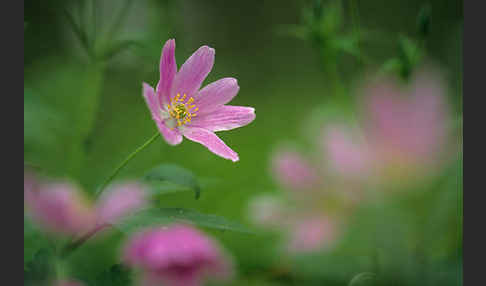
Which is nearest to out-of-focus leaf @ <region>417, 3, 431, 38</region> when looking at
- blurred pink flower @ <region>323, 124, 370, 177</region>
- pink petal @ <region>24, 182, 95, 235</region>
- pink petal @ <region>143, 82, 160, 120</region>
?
blurred pink flower @ <region>323, 124, 370, 177</region>

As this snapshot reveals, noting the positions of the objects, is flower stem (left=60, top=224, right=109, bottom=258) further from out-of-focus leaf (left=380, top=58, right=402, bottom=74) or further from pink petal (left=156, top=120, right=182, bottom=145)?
out-of-focus leaf (left=380, top=58, right=402, bottom=74)

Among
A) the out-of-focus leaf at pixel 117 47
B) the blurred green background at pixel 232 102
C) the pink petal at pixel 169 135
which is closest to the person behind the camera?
the pink petal at pixel 169 135

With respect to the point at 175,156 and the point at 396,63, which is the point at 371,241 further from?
the point at 175,156

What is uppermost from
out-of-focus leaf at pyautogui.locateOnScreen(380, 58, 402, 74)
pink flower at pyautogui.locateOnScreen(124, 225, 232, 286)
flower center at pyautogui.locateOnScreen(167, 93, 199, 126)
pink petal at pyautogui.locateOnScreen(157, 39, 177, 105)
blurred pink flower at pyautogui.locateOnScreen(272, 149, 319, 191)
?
out-of-focus leaf at pyautogui.locateOnScreen(380, 58, 402, 74)

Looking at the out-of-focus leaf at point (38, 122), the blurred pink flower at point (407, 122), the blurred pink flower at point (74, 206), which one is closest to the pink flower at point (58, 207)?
the blurred pink flower at point (74, 206)

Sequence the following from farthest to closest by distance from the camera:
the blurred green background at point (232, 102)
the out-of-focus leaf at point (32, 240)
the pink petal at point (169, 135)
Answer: the blurred green background at point (232, 102) < the out-of-focus leaf at point (32, 240) < the pink petal at point (169, 135)

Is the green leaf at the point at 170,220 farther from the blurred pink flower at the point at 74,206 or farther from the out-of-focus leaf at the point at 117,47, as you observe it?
the out-of-focus leaf at the point at 117,47
